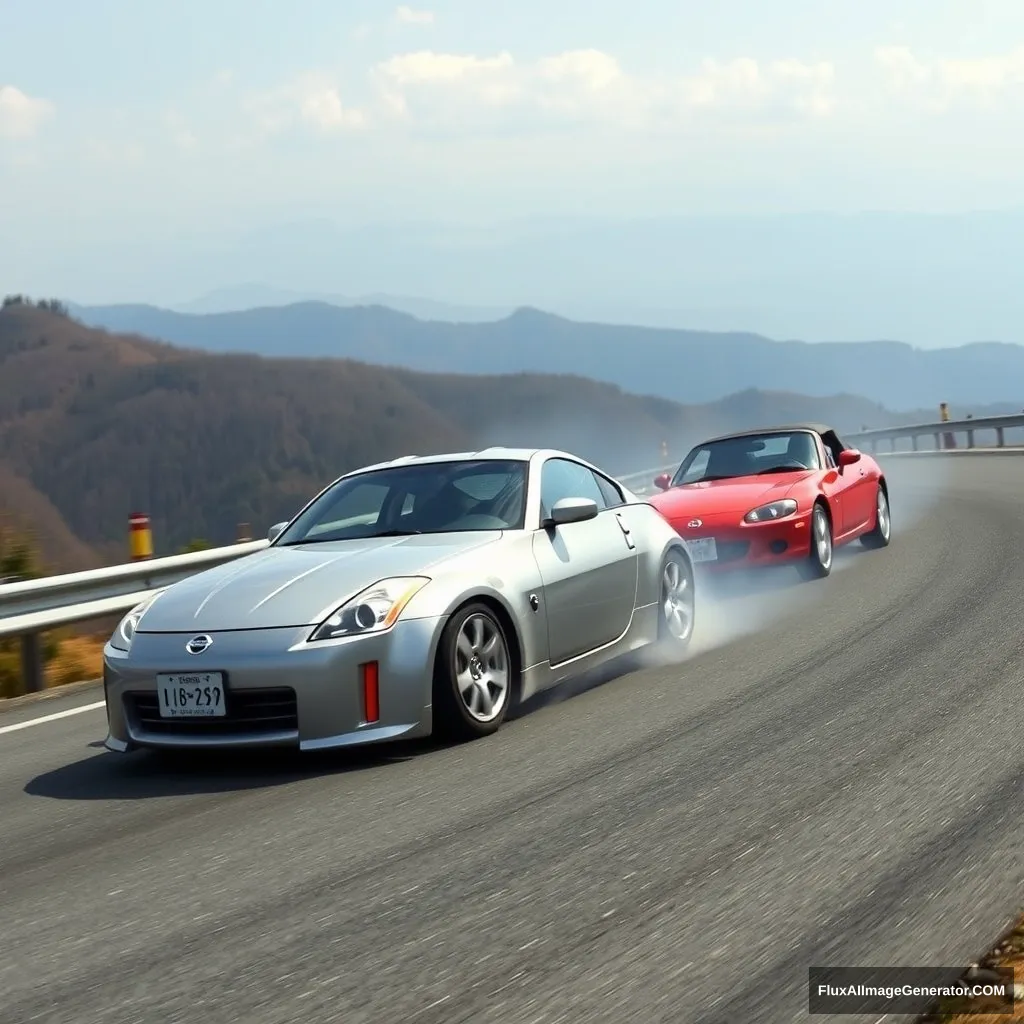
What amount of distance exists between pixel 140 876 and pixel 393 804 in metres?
1.11

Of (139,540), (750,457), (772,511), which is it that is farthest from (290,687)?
(139,540)

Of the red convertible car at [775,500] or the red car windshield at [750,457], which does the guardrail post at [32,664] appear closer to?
the red convertible car at [775,500]

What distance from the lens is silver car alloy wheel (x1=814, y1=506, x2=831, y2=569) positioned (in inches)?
502

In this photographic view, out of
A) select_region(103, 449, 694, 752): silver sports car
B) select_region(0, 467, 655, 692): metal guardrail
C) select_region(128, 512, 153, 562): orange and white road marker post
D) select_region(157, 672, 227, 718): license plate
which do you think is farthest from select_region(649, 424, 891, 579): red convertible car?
select_region(157, 672, 227, 718): license plate

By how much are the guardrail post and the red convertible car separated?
507 centimetres

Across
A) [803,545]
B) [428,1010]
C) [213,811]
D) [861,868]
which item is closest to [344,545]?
[213,811]

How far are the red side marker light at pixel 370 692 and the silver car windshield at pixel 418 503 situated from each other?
1.44 metres

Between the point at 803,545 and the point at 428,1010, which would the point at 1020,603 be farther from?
the point at 428,1010

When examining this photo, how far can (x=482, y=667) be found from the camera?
7.09 metres

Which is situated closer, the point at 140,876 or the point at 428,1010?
the point at 428,1010

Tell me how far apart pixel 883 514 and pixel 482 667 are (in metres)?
9.02

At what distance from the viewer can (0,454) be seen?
13375 centimetres

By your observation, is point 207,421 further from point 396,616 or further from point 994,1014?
point 994,1014

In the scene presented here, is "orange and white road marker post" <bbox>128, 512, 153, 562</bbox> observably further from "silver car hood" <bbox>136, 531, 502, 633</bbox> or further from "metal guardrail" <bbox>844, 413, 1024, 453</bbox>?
"metal guardrail" <bbox>844, 413, 1024, 453</bbox>
